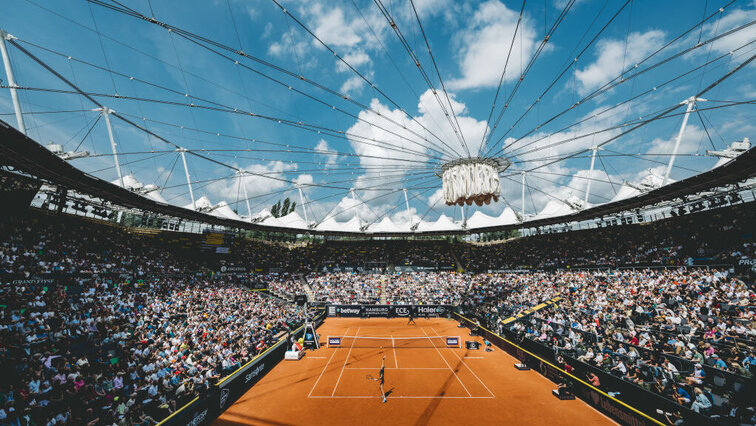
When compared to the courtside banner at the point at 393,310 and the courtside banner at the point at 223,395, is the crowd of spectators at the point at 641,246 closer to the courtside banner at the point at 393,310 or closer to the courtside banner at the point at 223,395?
the courtside banner at the point at 393,310

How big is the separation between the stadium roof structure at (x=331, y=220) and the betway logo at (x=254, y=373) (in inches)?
533

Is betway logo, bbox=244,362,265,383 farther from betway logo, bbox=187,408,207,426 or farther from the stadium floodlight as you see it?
the stadium floodlight

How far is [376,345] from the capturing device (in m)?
26.5

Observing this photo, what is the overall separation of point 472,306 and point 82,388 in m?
33.2

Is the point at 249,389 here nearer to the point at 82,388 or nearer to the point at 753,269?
the point at 82,388

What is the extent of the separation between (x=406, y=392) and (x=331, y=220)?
107 feet

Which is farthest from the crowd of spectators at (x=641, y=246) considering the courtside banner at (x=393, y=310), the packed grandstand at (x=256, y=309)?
the courtside banner at (x=393, y=310)

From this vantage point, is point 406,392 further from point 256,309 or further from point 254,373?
point 256,309

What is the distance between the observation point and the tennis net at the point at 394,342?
84.5ft

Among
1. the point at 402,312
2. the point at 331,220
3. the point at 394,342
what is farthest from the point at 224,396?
the point at 331,220

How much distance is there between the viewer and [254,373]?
59.1 feet

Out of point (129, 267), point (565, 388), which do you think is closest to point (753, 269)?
point (565, 388)

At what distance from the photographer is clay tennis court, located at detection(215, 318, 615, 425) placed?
13.9 metres

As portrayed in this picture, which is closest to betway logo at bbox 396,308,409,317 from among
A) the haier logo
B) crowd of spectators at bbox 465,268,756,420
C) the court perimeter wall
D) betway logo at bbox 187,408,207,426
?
crowd of spectators at bbox 465,268,756,420
